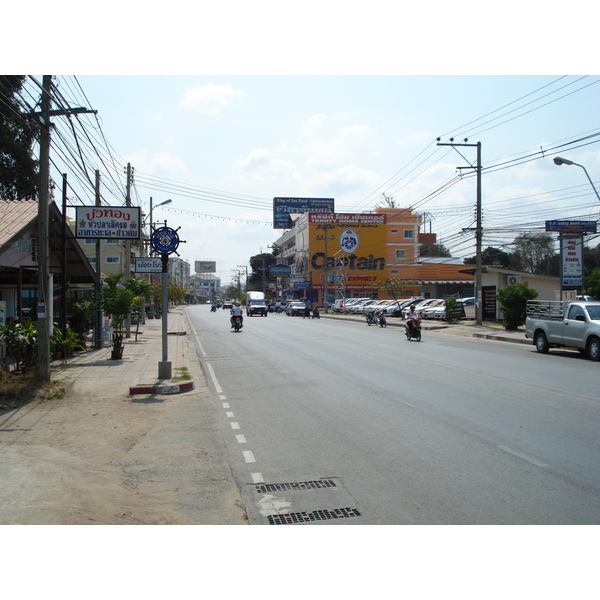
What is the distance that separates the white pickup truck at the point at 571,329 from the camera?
17.2m

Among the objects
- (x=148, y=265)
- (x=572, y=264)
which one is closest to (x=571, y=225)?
(x=572, y=264)

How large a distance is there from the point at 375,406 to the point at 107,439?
4.52 metres

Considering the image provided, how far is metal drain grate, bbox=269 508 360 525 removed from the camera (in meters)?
4.96

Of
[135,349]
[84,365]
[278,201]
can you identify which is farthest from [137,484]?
[278,201]

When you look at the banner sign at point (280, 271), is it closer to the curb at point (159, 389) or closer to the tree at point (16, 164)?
the tree at point (16, 164)

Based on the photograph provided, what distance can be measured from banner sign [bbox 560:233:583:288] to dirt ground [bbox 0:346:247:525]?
22367mm

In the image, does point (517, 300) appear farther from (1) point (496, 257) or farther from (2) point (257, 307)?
(1) point (496, 257)

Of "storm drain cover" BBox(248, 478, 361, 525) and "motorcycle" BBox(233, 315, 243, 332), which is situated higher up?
"motorcycle" BBox(233, 315, 243, 332)

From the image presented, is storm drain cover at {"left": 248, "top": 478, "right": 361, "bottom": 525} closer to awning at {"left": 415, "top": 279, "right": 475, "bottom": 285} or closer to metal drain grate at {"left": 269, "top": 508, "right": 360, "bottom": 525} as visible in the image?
metal drain grate at {"left": 269, "top": 508, "right": 360, "bottom": 525}

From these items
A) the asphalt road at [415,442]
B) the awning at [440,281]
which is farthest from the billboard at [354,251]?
the asphalt road at [415,442]

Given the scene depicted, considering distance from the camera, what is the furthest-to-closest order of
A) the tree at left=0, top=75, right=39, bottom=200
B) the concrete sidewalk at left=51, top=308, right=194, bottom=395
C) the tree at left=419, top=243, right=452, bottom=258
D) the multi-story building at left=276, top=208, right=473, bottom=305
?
the tree at left=419, top=243, right=452, bottom=258 → the multi-story building at left=276, top=208, right=473, bottom=305 → the tree at left=0, top=75, right=39, bottom=200 → the concrete sidewalk at left=51, top=308, right=194, bottom=395

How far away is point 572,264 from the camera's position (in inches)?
1080

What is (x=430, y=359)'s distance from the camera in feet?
55.2

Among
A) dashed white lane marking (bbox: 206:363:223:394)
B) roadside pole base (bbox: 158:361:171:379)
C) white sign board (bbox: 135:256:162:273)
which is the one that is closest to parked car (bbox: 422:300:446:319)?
white sign board (bbox: 135:256:162:273)
